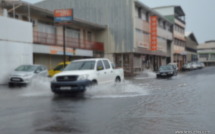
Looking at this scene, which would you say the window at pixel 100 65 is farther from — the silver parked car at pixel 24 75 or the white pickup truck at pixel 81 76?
the silver parked car at pixel 24 75

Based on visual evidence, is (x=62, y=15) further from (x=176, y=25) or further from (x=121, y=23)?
(x=176, y=25)

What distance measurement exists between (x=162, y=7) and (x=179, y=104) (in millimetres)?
58538

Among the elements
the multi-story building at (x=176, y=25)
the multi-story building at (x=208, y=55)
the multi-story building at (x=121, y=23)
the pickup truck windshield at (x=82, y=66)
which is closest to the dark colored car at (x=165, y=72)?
the multi-story building at (x=121, y=23)

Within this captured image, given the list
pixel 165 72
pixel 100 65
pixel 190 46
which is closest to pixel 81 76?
pixel 100 65

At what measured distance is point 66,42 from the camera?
1336 inches

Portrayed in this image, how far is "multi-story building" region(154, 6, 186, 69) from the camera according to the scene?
65.0 metres

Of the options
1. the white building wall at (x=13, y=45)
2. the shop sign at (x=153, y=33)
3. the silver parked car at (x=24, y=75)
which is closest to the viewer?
the silver parked car at (x=24, y=75)

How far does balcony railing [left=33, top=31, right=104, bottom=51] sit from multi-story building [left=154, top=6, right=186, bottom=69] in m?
27.9

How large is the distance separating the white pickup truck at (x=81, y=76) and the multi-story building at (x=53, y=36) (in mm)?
12093

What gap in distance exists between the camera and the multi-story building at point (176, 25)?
213 feet

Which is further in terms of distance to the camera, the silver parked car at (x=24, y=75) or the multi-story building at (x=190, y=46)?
the multi-story building at (x=190, y=46)

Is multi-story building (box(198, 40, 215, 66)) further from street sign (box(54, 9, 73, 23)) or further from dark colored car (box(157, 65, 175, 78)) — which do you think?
street sign (box(54, 9, 73, 23))

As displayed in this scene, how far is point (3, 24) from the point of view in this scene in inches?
902

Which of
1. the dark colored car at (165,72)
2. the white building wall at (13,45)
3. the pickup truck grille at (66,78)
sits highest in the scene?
the white building wall at (13,45)
